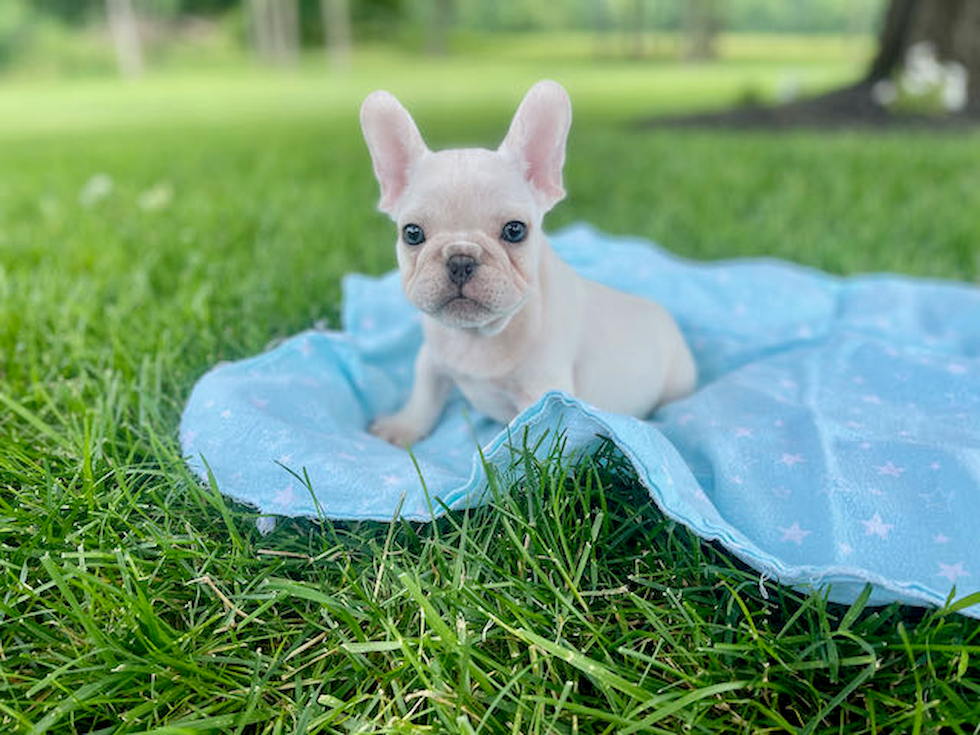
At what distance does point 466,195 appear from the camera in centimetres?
165

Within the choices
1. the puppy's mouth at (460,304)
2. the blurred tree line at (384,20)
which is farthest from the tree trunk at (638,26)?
the puppy's mouth at (460,304)

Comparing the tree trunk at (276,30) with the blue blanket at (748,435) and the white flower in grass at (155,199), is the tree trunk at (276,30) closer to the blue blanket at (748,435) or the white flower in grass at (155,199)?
the white flower in grass at (155,199)

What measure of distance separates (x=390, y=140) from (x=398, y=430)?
81 centimetres

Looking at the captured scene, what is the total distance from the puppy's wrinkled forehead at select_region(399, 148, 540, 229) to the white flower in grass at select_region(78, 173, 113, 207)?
12.6ft

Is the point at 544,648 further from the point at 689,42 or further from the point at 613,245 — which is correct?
the point at 689,42

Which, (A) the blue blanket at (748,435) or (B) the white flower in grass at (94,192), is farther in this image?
(B) the white flower in grass at (94,192)

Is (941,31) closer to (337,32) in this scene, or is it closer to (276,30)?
(337,32)

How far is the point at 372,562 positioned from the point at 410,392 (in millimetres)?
993

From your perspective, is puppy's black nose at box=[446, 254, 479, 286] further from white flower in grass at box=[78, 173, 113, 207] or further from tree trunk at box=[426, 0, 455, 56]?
tree trunk at box=[426, 0, 455, 56]

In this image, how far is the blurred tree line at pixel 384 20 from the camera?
20969mm

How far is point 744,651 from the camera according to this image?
1.34 m

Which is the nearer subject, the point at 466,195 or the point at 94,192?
the point at 466,195

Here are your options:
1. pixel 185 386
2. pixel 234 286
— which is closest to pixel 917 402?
pixel 185 386

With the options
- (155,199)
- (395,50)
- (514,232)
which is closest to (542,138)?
(514,232)
